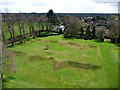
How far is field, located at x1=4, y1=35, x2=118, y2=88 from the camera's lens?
16.9m

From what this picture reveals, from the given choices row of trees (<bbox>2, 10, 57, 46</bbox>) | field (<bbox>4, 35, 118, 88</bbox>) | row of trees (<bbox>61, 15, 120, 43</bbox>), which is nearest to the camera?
field (<bbox>4, 35, 118, 88</bbox>)

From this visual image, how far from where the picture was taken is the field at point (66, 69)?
55.3 feet

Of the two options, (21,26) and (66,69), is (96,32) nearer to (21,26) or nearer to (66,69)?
(21,26)

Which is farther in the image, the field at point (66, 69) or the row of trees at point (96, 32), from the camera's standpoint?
the row of trees at point (96, 32)

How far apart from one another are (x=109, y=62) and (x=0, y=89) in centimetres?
1597

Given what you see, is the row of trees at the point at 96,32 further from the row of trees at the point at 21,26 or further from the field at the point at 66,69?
the row of trees at the point at 21,26

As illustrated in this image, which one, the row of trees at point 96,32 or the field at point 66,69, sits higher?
the row of trees at point 96,32

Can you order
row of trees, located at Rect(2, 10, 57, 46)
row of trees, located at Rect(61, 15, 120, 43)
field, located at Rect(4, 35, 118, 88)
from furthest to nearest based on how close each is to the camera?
row of trees, located at Rect(61, 15, 120, 43) → row of trees, located at Rect(2, 10, 57, 46) → field, located at Rect(4, 35, 118, 88)

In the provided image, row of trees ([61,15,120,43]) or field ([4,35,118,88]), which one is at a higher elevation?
row of trees ([61,15,120,43])

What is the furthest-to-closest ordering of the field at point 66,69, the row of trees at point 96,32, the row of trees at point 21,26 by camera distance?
the row of trees at point 96,32, the row of trees at point 21,26, the field at point 66,69

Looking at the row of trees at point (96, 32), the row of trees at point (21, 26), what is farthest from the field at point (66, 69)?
the row of trees at point (21, 26)

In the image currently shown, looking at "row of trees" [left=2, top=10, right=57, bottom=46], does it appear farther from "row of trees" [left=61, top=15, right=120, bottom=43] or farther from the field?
"row of trees" [left=61, top=15, right=120, bottom=43]

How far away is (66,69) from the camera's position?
20.6 metres

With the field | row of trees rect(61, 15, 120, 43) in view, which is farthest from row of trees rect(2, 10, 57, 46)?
row of trees rect(61, 15, 120, 43)
